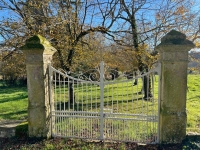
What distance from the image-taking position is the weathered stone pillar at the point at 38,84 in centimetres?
417

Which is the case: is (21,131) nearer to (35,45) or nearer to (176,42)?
(35,45)

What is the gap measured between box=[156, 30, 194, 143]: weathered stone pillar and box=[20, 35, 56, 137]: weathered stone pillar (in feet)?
8.56

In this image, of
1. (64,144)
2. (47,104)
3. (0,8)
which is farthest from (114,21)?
(64,144)

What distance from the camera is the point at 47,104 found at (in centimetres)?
442

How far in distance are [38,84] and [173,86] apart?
302 centimetres

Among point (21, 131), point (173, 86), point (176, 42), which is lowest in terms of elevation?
point (21, 131)

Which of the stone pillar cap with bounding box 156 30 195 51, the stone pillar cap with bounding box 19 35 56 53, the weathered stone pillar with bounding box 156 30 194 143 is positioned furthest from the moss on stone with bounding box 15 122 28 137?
the stone pillar cap with bounding box 156 30 195 51

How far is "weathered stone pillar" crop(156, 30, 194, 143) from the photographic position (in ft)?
12.3

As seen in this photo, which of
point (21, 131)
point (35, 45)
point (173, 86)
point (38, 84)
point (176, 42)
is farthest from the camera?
point (21, 131)

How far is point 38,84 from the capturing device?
14.1ft

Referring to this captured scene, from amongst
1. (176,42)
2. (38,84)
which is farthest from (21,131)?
(176,42)

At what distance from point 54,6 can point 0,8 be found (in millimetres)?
1990

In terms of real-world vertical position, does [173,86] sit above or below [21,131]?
above

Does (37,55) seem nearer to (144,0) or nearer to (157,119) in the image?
(157,119)
